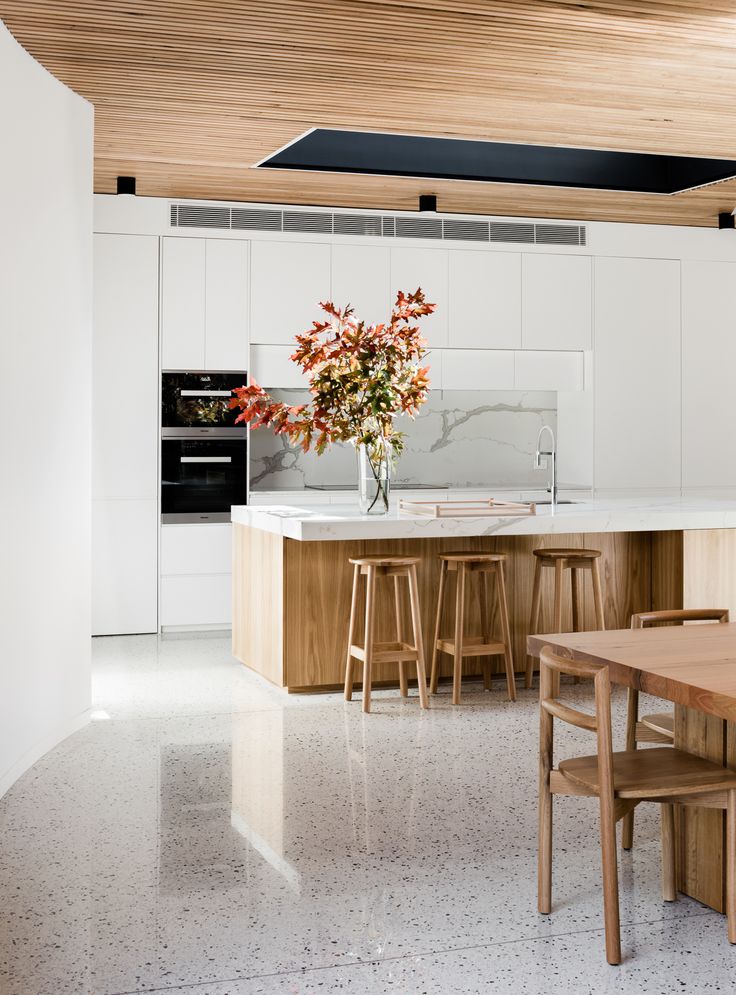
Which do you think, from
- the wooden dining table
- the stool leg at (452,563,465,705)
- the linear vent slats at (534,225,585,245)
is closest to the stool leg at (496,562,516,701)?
the stool leg at (452,563,465,705)

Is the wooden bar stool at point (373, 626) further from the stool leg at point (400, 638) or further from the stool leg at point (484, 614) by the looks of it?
the stool leg at point (484, 614)

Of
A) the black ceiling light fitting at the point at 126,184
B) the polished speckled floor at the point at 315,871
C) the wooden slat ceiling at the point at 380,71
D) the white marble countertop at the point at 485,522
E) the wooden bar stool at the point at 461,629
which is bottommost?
the polished speckled floor at the point at 315,871

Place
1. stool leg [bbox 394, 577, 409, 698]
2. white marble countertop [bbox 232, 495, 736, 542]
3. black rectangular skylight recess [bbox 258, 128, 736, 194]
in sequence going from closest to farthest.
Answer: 1. white marble countertop [bbox 232, 495, 736, 542]
2. stool leg [bbox 394, 577, 409, 698]
3. black rectangular skylight recess [bbox 258, 128, 736, 194]

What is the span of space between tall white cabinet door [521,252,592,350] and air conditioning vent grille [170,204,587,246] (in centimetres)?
16

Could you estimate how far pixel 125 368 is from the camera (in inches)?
297

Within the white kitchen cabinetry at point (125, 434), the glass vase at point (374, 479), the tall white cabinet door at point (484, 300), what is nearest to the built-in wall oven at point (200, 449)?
the white kitchen cabinetry at point (125, 434)

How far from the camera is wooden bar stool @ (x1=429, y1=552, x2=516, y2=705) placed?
5.61 meters

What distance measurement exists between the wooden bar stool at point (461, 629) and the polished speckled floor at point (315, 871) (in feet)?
1.59

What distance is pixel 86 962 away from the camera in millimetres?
2768

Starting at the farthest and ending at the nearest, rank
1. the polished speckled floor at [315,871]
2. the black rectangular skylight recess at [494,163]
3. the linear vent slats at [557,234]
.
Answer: the linear vent slats at [557,234]
the black rectangular skylight recess at [494,163]
the polished speckled floor at [315,871]

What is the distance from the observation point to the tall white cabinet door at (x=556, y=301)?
839 cm

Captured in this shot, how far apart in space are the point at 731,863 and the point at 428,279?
588 cm

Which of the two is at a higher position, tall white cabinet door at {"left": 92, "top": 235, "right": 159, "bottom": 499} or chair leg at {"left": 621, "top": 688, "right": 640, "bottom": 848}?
tall white cabinet door at {"left": 92, "top": 235, "right": 159, "bottom": 499}

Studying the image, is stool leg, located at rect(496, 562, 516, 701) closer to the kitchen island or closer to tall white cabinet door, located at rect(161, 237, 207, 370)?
the kitchen island
